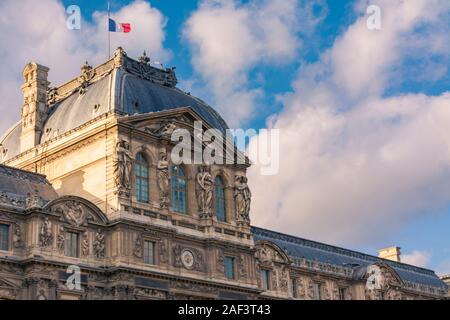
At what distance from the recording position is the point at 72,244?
159 ft

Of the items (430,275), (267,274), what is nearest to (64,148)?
(267,274)

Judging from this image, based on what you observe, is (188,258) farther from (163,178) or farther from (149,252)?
(163,178)

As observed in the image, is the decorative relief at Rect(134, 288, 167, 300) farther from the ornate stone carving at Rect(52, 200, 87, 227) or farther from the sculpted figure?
the ornate stone carving at Rect(52, 200, 87, 227)

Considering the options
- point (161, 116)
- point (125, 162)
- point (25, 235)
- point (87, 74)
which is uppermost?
point (87, 74)

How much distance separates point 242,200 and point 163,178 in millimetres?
8017

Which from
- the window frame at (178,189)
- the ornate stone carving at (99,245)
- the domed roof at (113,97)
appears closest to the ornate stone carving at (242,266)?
the window frame at (178,189)

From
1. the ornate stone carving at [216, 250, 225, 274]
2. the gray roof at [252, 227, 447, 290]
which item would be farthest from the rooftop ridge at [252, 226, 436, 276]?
the ornate stone carving at [216, 250, 225, 274]

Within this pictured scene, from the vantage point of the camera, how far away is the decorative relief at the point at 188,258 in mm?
53031

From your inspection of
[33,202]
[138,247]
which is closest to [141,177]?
[138,247]

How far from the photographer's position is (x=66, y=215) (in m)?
48.3

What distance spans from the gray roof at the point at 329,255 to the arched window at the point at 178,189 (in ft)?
41.0
